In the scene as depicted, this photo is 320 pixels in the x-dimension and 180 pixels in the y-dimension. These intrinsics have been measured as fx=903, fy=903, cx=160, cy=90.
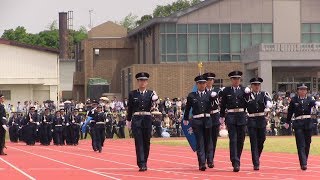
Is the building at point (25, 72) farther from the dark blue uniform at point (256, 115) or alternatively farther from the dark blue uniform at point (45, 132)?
the dark blue uniform at point (256, 115)

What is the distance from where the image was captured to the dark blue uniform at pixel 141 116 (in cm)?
2034

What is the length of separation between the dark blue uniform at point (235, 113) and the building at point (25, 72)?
4488cm

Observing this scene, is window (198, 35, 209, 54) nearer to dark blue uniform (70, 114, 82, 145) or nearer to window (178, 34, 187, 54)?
window (178, 34, 187, 54)

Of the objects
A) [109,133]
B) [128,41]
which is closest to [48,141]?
[109,133]

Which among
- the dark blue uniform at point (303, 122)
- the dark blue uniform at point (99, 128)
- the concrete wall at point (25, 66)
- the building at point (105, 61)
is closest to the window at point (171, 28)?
the concrete wall at point (25, 66)

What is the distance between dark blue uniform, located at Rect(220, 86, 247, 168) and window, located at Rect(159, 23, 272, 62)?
44.0 m

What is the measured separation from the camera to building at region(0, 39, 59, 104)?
64438 mm

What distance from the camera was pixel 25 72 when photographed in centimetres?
6475

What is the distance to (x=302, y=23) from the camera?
64.4m

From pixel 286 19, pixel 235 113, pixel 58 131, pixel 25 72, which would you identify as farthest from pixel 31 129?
pixel 286 19

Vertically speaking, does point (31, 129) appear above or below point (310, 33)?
below

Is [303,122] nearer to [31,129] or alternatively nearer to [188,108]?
[188,108]

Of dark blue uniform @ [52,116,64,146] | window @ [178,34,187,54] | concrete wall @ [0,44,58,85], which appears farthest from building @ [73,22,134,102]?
dark blue uniform @ [52,116,64,146]

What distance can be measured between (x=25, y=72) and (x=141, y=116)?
45.3m
